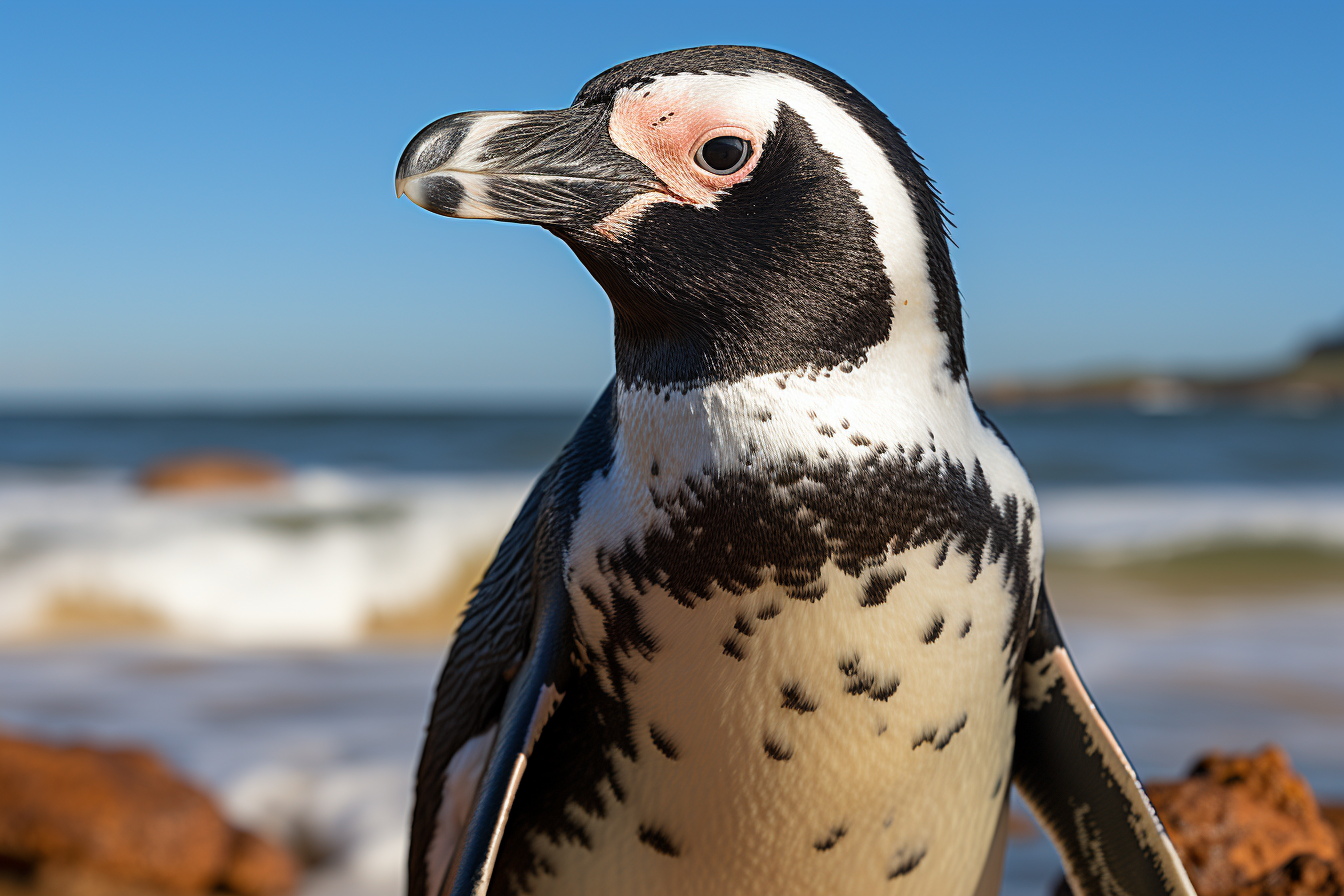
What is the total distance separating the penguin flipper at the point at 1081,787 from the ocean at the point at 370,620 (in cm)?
130

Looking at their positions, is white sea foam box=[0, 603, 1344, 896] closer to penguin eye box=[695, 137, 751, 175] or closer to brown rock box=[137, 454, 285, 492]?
penguin eye box=[695, 137, 751, 175]

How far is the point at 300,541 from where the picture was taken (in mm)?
9641

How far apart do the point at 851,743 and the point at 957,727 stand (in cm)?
17

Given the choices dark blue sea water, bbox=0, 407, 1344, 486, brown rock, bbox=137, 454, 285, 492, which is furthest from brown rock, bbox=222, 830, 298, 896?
dark blue sea water, bbox=0, 407, 1344, 486

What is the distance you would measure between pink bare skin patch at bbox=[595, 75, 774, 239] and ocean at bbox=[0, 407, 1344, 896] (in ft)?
7.91

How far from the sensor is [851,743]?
1.38 meters

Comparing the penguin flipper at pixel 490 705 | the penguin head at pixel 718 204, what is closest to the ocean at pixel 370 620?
the penguin flipper at pixel 490 705

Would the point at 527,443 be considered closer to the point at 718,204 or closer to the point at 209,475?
the point at 209,475

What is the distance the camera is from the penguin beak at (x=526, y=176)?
123 cm

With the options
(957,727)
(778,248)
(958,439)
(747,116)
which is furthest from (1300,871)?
(747,116)

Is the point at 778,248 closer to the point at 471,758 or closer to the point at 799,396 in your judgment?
the point at 799,396

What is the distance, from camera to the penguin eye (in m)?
1.21

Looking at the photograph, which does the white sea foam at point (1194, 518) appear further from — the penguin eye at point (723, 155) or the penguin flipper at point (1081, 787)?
the penguin eye at point (723, 155)

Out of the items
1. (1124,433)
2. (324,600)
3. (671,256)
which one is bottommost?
(671,256)
